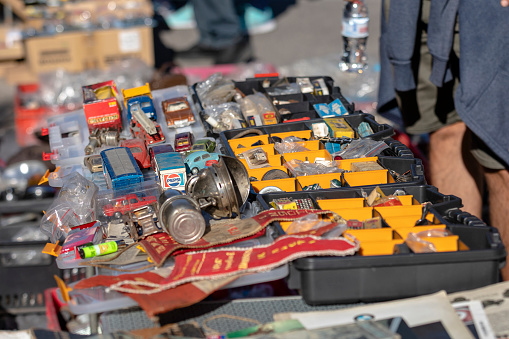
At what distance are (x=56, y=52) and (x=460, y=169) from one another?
142 inches

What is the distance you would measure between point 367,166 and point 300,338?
775mm

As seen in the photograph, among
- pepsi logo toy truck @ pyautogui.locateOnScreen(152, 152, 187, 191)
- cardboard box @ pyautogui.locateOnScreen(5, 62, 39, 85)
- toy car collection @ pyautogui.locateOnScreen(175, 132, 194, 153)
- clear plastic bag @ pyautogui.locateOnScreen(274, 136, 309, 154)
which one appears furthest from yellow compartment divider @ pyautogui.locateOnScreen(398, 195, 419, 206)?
cardboard box @ pyautogui.locateOnScreen(5, 62, 39, 85)

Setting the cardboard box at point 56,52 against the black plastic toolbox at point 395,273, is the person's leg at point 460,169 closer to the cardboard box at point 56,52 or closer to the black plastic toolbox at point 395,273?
the black plastic toolbox at point 395,273

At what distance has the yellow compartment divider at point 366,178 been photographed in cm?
196

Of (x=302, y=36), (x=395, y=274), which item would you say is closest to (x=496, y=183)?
(x=395, y=274)

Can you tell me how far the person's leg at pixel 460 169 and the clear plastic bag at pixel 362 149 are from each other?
1148 millimetres

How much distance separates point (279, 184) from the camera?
197 centimetres

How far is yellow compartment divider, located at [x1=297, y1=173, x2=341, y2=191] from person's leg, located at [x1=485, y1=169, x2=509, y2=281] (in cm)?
98

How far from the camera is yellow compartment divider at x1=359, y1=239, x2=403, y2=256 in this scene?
5.26 feet

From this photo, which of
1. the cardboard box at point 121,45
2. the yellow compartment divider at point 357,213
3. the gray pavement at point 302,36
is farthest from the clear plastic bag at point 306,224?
the gray pavement at point 302,36

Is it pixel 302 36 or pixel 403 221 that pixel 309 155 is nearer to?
pixel 403 221

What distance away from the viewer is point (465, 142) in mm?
3088

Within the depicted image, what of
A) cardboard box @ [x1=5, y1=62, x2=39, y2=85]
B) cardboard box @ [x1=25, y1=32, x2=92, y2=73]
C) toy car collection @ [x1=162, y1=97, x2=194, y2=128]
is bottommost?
cardboard box @ [x1=5, y1=62, x2=39, y2=85]

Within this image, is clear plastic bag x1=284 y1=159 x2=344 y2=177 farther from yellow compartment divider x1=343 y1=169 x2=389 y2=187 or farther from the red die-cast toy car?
the red die-cast toy car
